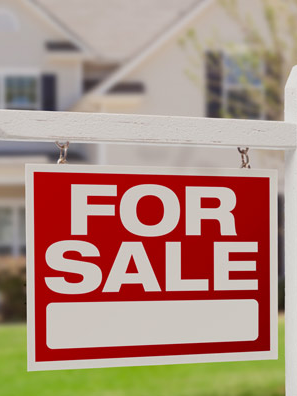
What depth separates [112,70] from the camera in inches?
771

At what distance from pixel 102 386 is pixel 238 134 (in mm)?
6727

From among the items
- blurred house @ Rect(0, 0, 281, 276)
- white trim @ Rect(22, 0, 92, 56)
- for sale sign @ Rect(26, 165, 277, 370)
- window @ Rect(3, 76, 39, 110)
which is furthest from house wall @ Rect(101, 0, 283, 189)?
for sale sign @ Rect(26, 165, 277, 370)

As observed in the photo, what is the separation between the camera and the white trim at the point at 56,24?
18.3 metres

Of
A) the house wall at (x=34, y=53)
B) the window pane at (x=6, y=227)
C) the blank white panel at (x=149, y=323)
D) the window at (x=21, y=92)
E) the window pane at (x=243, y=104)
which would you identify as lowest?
the window pane at (x=6, y=227)

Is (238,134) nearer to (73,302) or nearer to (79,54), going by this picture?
(73,302)

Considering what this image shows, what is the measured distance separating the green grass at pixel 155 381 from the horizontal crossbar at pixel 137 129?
20.6 feet

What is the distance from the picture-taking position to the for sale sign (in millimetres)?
2477

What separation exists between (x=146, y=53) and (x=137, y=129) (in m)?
15.6

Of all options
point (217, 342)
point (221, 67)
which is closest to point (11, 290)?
point (221, 67)

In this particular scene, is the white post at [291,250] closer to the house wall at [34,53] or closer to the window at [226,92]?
the window at [226,92]

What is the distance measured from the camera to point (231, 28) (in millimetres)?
18266

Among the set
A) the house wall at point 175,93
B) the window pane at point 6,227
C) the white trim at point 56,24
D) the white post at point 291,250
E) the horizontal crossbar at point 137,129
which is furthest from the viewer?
the window pane at point 6,227

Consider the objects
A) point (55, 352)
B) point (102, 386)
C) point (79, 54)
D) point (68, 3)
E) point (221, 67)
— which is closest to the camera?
point (55, 352)

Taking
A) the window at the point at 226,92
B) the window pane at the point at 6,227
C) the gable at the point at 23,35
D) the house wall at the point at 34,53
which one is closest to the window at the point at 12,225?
the window pane at the point at 6,227
